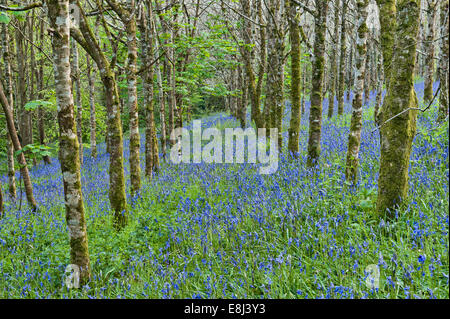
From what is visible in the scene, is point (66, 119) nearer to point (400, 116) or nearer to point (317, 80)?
point (400, 116)

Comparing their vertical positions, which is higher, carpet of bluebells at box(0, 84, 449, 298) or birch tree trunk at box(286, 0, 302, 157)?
birch tree trunk at box(286, 0, 302, 157)

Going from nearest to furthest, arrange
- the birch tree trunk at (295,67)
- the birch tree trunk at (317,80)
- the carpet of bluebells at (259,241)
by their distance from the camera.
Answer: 1. the carpet of bluebells at (259,241)
2. the birch tree trunk at (317,80)
3. the birch tree trunk at (295,67)

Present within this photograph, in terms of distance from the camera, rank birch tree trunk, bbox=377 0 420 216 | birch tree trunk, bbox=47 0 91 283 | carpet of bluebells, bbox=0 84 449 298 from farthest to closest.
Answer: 1. birch tree trunk, bbox=377 0 420 216
2. birch tree trunk, bbox=47 0 91 283
3. carpet of bluebells, bbox=0 84 449 298

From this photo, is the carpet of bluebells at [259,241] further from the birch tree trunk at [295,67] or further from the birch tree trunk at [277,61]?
the birch tree trunk at [277,61]

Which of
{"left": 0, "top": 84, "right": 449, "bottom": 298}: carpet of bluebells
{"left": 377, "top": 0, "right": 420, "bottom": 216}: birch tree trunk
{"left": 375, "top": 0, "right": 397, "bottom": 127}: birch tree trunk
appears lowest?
{"left": 0, "top": 84, "right": 449, "bottom": 298}: carpet of bluebells

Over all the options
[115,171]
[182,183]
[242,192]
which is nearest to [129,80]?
[115,171]

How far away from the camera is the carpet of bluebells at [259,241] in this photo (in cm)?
315

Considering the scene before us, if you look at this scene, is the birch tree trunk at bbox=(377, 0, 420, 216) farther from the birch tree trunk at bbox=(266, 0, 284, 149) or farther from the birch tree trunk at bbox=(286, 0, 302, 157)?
the birch tree trunk at bbox=(266, 0, 284, 149)

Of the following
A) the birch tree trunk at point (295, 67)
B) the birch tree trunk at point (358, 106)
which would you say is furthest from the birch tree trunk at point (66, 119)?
the birch tree trunk at point (295, 67)

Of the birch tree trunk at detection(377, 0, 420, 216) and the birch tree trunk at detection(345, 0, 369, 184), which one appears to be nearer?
the birch tree trunk at detection(377, 0, 420, 216)

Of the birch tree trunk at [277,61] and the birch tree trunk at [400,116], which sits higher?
the birch tree trunk at [277,61]

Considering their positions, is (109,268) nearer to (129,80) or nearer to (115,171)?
(115,171)

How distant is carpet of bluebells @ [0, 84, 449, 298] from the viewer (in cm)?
315

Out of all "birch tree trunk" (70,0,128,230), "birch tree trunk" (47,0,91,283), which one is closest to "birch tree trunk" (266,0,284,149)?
"birch tree trunk" (70,0,128,230)
